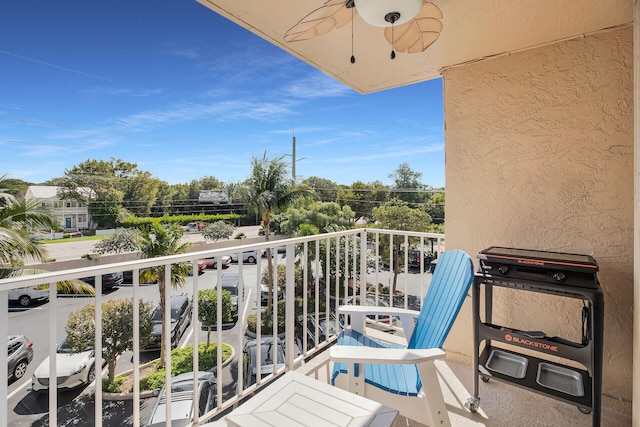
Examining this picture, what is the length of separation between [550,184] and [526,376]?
1328mm

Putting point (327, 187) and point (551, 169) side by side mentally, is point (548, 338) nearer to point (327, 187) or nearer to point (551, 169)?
point (551, 169)

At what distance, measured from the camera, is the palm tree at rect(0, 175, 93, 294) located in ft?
28.2

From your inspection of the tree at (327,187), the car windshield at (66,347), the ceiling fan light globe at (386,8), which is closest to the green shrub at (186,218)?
the tree at (327,187)

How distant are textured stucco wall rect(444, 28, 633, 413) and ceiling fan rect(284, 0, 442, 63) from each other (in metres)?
1.05

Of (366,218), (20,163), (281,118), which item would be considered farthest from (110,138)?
(366,218)

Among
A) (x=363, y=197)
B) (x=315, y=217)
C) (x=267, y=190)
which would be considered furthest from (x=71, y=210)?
(x=363, y=197)

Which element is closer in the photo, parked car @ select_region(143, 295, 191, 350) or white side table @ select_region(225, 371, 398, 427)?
white side table @ select_region(225, 371, 398, 427)

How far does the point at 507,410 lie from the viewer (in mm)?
1920

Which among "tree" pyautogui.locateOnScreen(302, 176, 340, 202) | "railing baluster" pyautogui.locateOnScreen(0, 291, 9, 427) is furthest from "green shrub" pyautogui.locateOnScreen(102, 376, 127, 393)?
"tree" pyautogui.locateOnScreen(302, 176, 340, 202)

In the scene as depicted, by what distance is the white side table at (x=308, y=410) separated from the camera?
1.05m

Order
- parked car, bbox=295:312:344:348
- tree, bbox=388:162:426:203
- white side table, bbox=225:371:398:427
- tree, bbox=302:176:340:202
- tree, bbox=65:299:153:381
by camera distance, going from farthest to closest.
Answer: tree, bbox=302:176:340:202
tree, bbox=388:162:426:203
tree, bbox=65:299:153:381
parked car, bbox=295:312:344:348
white side table, bbox=225:371:398:427

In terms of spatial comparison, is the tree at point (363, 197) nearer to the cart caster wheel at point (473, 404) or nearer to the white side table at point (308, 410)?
the cart caster wheel at point (473, 404)

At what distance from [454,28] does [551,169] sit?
123cm

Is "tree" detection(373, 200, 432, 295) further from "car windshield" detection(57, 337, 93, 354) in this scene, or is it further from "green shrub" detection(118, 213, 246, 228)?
"car windshield" detection(57, 337, 93, 354)
